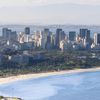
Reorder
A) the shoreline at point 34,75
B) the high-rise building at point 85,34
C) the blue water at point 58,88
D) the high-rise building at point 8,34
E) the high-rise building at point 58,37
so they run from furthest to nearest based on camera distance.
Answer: the high-rise building at point 85,34 < the high-rise building at point 8,34 < the high-rise building at point 58,37 < the shoreline at point 34,75 < the blue water at point 58,88

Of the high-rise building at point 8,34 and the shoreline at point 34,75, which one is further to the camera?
the high-rise building at point 8,34

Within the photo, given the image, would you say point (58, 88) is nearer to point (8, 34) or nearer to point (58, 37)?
point (58, 37)

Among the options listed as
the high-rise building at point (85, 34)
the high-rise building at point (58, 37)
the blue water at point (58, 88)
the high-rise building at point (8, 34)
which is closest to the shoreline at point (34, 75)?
the blue water at point (58, 88)

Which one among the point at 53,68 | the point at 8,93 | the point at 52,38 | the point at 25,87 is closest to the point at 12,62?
the point at 53,68

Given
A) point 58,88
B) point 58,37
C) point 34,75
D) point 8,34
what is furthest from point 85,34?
point 58,88

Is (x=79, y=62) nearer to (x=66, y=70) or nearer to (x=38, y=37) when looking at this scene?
(x=66, y=70)

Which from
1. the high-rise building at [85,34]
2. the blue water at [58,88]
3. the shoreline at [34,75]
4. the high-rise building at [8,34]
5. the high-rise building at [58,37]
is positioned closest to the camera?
the blue water at [58,88]

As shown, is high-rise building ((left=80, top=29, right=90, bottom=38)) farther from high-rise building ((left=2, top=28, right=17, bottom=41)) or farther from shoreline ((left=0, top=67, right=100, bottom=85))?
shoreline ((left=0, top=67, right=100, bottom=85))

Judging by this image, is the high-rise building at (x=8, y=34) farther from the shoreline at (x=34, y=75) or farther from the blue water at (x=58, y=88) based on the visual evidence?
the blue water at (x=58, y=88)
